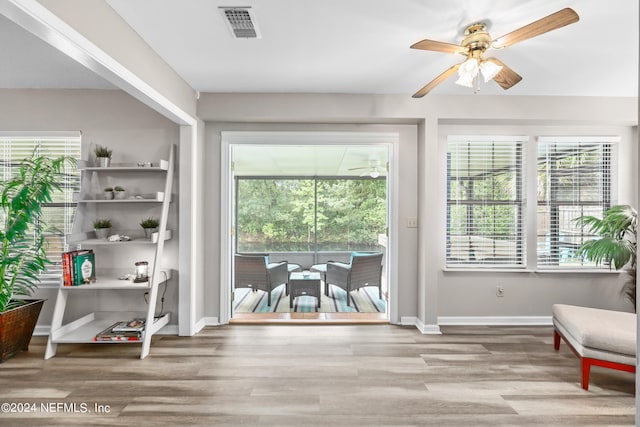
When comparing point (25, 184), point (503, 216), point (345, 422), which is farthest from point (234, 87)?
point (503, 216)

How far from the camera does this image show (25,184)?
9.36 ft

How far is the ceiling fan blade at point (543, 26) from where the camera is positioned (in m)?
1.61

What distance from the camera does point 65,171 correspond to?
3396 mm

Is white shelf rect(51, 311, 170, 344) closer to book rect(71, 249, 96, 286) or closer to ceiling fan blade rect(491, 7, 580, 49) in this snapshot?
book rect(71, 249, 96, 286)

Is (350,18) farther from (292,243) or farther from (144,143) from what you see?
(292,243)

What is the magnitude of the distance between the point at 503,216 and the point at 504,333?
1.24 metres

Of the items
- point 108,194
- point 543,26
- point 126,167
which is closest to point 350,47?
point 543,26

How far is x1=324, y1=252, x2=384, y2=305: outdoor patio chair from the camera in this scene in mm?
4953

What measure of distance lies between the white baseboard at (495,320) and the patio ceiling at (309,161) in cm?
244

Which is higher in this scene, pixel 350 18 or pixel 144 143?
pixel 350 18

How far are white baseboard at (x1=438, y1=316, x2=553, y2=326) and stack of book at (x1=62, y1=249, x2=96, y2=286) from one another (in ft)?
11.5

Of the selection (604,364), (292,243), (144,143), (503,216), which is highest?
(144,143)

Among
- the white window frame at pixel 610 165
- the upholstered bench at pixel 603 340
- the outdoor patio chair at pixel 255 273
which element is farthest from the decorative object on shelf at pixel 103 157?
the white window frame at pixel 610 165

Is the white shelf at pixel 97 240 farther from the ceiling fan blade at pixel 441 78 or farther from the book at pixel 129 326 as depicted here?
the ceiling fan blade at pixel 441 78
